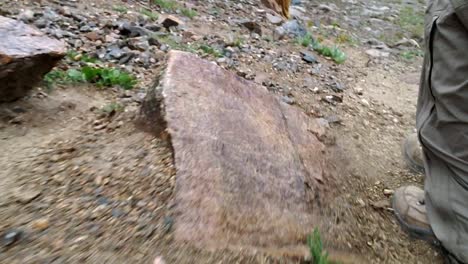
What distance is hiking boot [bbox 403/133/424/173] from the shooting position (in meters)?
2.16

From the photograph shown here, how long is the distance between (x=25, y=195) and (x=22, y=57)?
2.12 feet

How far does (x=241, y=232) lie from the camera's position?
4.11ft

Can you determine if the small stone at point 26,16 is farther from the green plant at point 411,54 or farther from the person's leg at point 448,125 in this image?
the green plant at point 411,54

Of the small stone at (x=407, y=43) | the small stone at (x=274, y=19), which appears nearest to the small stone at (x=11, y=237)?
the small stone at (x=274, y=19)

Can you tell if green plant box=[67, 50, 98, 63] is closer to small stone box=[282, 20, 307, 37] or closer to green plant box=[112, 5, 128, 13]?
green plant box=[112, 5, 128, 13]

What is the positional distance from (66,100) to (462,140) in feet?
5.37

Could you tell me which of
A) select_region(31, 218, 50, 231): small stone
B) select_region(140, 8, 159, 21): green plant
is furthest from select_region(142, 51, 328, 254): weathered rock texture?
select_region(140, 8, 159, 21): green plant

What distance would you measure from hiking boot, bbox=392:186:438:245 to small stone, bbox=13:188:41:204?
54.3 inches

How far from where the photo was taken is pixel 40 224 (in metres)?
1.18

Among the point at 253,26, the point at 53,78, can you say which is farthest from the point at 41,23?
the point at 253,26

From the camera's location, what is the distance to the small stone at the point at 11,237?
44.0 inches

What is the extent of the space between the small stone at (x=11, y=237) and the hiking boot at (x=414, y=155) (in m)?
1.83

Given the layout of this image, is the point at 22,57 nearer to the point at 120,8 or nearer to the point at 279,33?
the point at 120,8

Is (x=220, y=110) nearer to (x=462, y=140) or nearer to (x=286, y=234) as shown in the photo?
(x=286, y=234)
